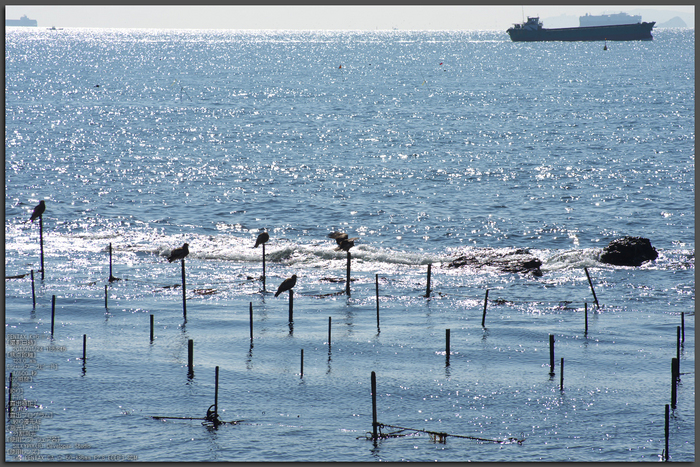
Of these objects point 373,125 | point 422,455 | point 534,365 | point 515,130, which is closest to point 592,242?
point 534,365

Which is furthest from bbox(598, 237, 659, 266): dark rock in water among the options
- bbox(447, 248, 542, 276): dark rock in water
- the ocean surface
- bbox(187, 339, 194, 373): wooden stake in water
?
bbox(187, 339, 194, 373): wooden stake in water

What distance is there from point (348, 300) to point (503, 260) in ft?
40.2

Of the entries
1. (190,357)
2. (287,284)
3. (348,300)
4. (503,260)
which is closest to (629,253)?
(503,260)

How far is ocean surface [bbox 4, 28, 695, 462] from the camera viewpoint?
71.8ft

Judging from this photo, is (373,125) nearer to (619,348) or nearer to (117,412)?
(619,348)

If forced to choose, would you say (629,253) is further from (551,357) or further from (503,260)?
(551,357)

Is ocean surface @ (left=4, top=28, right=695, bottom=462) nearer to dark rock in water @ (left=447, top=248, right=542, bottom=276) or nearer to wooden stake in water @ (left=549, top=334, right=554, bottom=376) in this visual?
wooden stake in water @ (left=549, top=334, right=554, bottom=376)

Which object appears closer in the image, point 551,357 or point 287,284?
point 551,357

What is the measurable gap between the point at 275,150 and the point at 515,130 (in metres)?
38.3

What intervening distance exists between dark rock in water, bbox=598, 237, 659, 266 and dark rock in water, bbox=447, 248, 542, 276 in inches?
183

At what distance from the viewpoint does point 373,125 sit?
4614 inches

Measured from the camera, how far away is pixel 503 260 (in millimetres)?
44656

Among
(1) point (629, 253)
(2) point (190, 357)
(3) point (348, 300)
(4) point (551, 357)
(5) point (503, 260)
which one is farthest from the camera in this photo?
(5) point (503, 260)

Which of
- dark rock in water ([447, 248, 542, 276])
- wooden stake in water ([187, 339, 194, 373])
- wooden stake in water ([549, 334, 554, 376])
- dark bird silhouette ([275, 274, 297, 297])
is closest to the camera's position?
wooden stake in water ([187, 339, 194, 373])
